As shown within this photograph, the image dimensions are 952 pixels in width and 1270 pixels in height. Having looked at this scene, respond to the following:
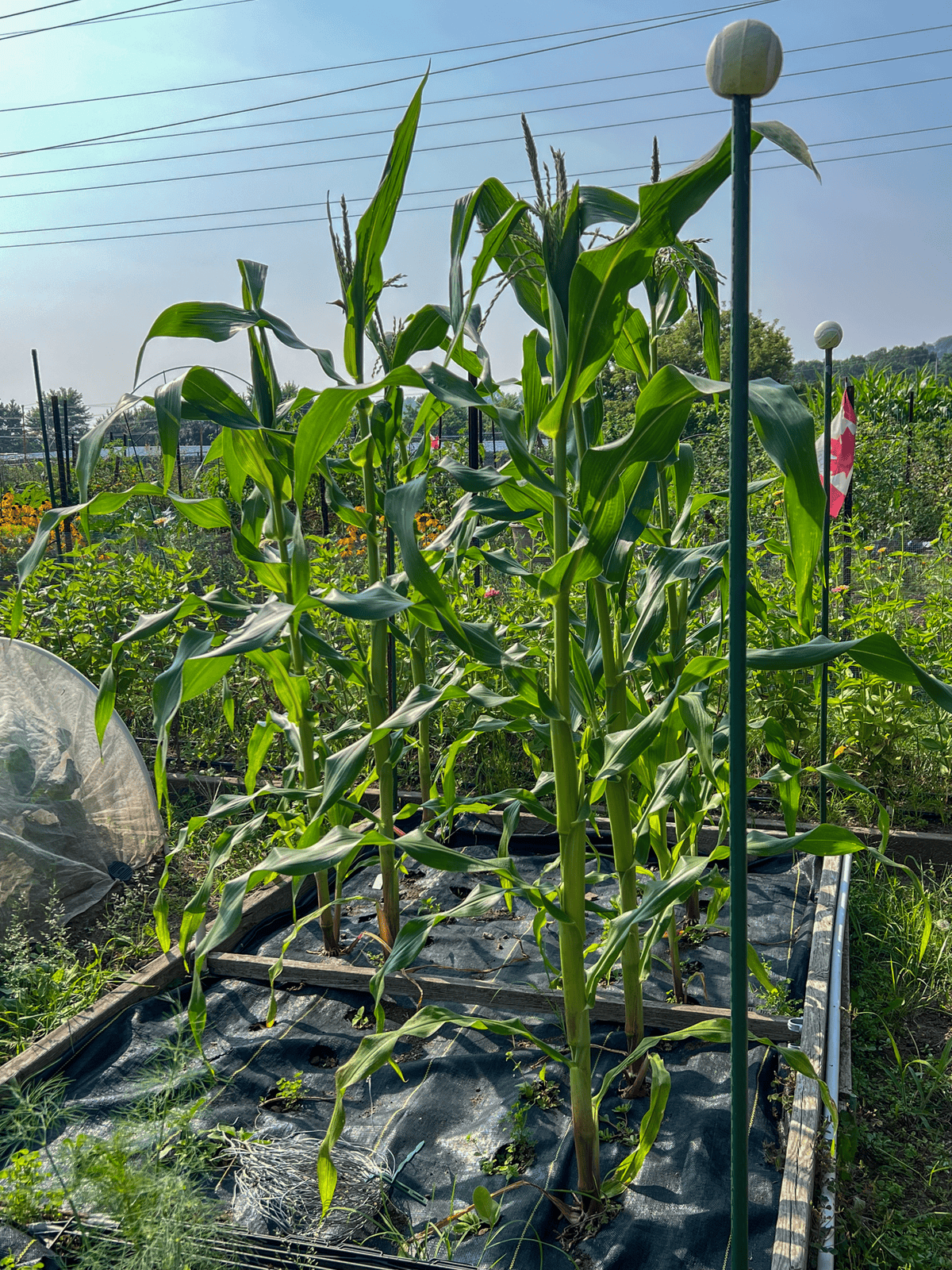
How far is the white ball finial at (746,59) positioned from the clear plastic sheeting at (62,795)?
2483mm

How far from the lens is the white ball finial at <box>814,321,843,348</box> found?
2301 mm

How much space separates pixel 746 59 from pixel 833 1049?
1721 mm

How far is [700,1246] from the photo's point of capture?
1.42 meters

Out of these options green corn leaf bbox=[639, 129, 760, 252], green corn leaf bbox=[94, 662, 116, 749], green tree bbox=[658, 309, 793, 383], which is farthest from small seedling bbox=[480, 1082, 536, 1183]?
green tree bbox=[658, 309, 793, 383]

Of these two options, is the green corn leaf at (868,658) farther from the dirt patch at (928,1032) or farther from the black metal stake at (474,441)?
the black metal stake at (474,441)

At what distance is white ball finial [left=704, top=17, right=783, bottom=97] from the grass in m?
1.55

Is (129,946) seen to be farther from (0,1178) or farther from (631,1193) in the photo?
(631,1193)

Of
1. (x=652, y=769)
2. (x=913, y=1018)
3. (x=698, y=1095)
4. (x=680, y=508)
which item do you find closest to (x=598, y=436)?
(x=680, y=508)

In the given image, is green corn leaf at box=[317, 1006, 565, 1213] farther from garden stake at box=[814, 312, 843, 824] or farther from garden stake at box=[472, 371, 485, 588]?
garden stake at box=[472, 371, 485, 588]

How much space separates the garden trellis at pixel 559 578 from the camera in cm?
108

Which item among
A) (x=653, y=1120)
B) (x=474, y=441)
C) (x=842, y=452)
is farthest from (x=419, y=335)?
(x=474, y=441)

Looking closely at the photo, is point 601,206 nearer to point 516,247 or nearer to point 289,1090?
point 516,247

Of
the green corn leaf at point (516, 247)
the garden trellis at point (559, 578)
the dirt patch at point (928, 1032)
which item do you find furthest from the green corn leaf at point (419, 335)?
the dirt patch at point (928, 1032)

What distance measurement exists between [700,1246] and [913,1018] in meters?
1.03
